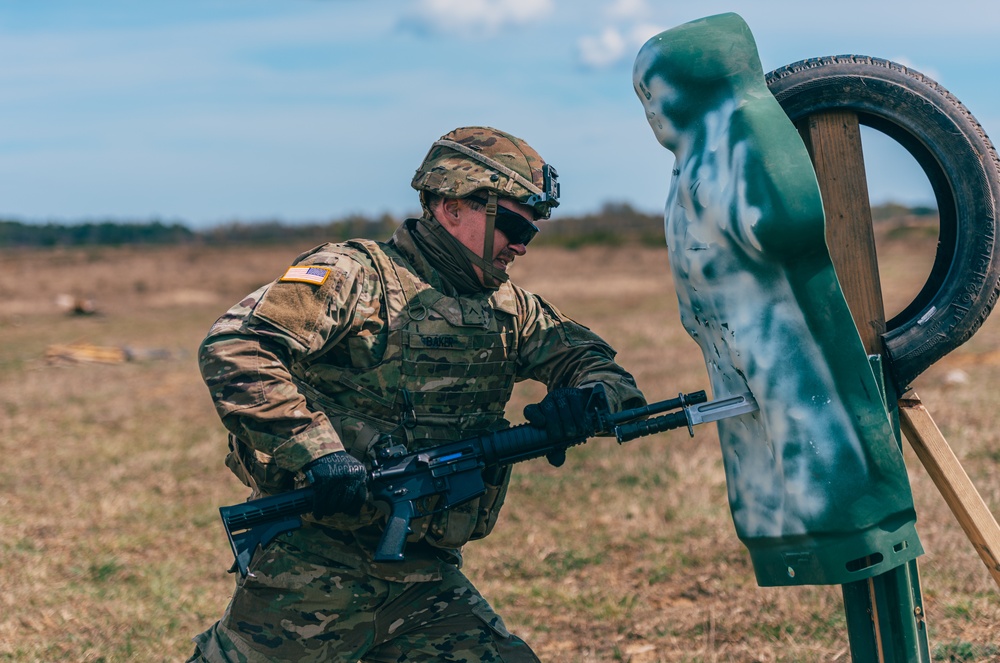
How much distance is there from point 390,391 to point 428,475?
1.10 ft

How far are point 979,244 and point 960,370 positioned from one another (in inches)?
380

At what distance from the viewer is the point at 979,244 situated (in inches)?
121

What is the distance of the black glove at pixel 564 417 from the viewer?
3.35 m

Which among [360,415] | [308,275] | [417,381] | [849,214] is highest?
[849,214]

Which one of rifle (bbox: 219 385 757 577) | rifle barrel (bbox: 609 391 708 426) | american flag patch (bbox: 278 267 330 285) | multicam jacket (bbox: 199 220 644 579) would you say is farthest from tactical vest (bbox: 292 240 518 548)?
rifle barrel (bbox: 609 391 708 426)

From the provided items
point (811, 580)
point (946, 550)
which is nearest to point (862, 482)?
point (811, 580)

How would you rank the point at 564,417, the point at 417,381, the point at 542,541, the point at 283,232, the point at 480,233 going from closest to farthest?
1. the point at 564,417
2. the point at 417,381
3. the point at 480,233
4. the point at 542,541
5. the point at 283,232

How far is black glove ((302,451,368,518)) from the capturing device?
3.17 meters

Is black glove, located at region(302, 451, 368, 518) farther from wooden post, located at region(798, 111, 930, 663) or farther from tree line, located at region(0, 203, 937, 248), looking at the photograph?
tree line, located at region(0, 203, 937, 248)

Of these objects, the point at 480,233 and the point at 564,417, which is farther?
the point at 480,233

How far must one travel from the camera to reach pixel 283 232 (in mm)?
45000

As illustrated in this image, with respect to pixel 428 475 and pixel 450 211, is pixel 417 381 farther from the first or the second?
pixel 450 211

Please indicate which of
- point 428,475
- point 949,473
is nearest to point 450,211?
point 428,475

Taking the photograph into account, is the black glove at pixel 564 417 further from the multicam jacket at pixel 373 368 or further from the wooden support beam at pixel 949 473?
the wooden support beam at pixel 949 473
